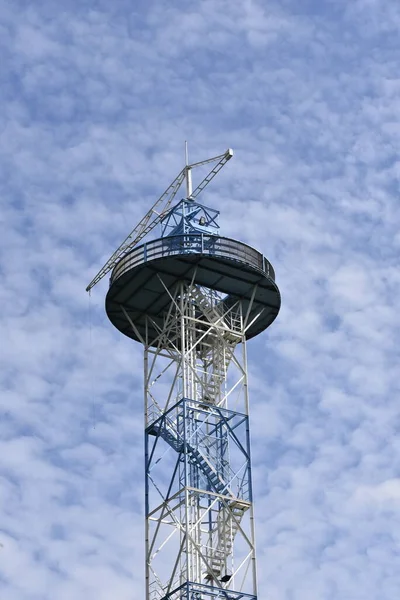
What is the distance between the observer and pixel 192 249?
344ft

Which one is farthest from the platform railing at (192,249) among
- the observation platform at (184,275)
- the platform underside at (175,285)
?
the platform underside at (175,285)

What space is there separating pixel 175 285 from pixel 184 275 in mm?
1049

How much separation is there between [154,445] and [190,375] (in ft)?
16.1

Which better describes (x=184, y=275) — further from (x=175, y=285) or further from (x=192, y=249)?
(x=192, y=249)

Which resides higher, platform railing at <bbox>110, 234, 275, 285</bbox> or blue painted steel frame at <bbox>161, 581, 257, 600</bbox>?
platform railing at <bbox>110, 234, 275, 285</bbox>

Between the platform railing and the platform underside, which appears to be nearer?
the platform railing

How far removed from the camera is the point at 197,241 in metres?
105

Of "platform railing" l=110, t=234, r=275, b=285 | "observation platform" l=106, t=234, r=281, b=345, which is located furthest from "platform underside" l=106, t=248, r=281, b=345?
"platform railing" l=110, t=234, r=275, b=285

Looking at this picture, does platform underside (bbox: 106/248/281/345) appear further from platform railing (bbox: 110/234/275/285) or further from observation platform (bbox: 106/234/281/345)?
platform railing (bbox: 110/234/275/285)

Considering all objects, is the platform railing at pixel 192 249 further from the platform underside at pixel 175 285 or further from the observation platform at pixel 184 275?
the platform underside at pixel 175 285

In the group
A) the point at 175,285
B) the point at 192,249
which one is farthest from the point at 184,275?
the point at 192,249

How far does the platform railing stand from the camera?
10488 cm

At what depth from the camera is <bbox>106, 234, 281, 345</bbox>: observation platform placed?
105 metres

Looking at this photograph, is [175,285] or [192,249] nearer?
[192,249]
